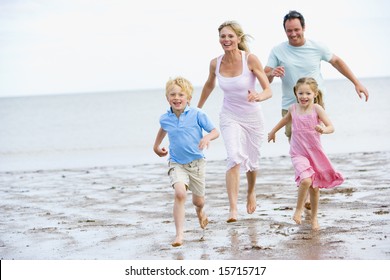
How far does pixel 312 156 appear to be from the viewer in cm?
710

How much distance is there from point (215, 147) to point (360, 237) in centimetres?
1149

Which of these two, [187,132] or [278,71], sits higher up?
[278,71]

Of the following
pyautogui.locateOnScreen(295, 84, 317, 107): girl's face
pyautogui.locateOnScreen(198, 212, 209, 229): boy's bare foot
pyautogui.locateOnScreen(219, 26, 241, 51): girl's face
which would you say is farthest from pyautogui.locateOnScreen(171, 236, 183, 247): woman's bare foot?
pyautogui.locateOnScreen(219, 26, 241, 51): girl's face

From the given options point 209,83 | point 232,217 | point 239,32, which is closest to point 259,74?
point 239,32

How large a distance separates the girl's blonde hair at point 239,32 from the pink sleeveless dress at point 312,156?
2.93ft

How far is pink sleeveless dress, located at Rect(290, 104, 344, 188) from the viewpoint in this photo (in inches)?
277

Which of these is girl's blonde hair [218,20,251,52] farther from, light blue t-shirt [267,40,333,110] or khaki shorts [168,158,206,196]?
khaki shorts [168,158,206,196]

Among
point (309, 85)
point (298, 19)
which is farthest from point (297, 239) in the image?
point (298, 19)

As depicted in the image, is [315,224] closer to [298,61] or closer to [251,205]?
[251,205]

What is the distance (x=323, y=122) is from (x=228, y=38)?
46.3 inches

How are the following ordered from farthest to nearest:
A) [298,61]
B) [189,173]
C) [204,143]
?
[298,61] < [189,173] < [204,143]

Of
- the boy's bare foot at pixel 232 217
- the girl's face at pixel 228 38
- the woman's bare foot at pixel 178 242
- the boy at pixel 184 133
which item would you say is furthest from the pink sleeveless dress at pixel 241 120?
the woman's bare foot at pixel 178 242

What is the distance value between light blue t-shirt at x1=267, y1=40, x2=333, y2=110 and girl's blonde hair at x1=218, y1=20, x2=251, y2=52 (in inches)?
15.0

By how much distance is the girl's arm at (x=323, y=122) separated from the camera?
21.9 feet
